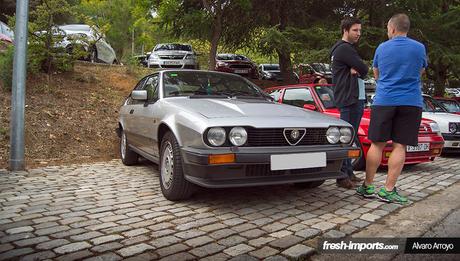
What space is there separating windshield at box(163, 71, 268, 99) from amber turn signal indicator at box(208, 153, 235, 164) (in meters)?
1.49

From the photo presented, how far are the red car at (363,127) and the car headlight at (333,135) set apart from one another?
184cm

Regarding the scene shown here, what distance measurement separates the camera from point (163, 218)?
375 cm

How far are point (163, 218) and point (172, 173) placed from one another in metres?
0.63

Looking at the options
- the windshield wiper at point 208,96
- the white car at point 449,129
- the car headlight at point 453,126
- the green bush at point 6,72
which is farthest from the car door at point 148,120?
the car headlight at point 453,126

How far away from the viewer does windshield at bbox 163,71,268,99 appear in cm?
512

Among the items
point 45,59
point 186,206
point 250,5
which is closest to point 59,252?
point 186,206

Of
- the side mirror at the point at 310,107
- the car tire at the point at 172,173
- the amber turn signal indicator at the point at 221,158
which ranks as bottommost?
the car tire at the point at 172,173

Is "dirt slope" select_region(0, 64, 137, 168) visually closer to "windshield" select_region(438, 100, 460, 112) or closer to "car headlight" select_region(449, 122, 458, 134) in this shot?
"car headlight" select_region(449, 122, 458, 134)

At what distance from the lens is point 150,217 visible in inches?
149

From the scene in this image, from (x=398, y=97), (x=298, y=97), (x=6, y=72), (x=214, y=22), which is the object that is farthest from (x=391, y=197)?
(x=214, y=22)

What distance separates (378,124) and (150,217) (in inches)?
96.1

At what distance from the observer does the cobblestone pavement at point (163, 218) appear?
301 cm

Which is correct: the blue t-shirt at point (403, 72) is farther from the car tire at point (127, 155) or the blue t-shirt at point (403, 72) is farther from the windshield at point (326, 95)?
the car tire at point (127, 155)

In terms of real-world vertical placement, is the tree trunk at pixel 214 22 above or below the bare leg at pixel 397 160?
above
